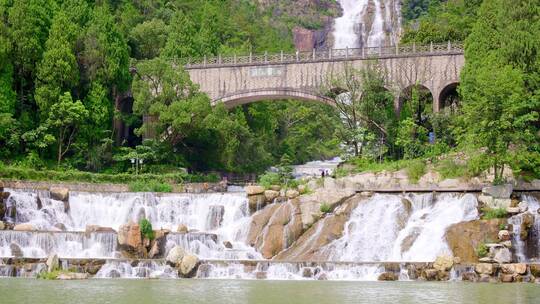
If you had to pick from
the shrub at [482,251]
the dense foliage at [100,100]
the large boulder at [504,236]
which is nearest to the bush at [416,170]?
the large boulder at [504,236]

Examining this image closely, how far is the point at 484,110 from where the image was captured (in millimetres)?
41094

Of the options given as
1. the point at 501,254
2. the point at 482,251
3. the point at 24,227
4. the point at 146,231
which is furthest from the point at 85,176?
the point at 501,254

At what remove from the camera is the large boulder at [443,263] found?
111 feet

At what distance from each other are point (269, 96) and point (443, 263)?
90.4 feet

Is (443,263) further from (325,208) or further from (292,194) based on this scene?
(292,194)

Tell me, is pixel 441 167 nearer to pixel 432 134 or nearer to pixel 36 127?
pixel 432 134

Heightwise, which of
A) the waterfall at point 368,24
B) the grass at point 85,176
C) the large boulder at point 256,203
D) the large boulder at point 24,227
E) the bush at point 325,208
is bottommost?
the large boulder at point 24,227

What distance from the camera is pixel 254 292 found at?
28625 mm

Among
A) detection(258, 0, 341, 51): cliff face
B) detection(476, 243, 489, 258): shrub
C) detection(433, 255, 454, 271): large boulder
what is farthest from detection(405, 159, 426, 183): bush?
detection(258, 0, 341, 51): cliff face

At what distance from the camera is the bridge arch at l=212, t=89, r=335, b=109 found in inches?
2274

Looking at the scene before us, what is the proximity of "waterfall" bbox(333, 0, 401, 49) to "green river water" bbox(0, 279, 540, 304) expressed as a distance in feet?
230

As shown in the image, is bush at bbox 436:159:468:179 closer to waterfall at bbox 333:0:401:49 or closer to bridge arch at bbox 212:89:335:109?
bridge arch at bbox 212:89:335:109

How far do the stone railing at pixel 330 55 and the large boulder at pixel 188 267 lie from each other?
2425cm

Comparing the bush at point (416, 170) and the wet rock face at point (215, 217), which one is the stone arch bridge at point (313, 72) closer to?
the bush at point (416, 170)
